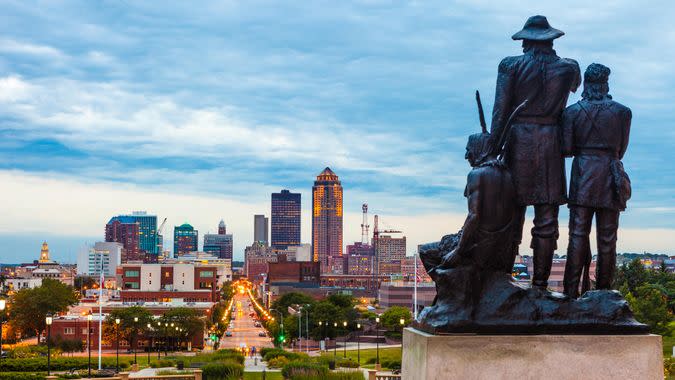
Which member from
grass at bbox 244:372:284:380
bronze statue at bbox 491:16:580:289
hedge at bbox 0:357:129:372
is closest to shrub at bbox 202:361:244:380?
grass at bbox 244:372:284:380

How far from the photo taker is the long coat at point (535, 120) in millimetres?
15734

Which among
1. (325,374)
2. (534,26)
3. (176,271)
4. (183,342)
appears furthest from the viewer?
(176,271)

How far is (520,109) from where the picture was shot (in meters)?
15.5

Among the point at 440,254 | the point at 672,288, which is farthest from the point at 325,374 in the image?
the point at 672,288

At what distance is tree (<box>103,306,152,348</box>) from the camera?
365 feet

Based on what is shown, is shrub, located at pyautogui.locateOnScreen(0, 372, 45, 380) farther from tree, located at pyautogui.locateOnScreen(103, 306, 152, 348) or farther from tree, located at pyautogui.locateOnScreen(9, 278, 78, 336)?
tree, located at pyautogui.locateOnScreen(9, 278, 78, 336)

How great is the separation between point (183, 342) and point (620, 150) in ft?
355

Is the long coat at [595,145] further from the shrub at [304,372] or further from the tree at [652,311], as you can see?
the tree at [652,311]

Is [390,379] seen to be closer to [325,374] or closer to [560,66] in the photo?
[325,374]

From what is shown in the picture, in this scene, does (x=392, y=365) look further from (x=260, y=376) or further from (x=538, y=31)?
(x=538, y=31)

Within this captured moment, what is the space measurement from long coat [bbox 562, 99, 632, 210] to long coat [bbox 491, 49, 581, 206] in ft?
0.80

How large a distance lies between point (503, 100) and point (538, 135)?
0.91 m

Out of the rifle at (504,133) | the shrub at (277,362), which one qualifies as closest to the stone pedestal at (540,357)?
the rifle at (504,133)

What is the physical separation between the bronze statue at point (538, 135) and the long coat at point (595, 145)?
26 centimetres
